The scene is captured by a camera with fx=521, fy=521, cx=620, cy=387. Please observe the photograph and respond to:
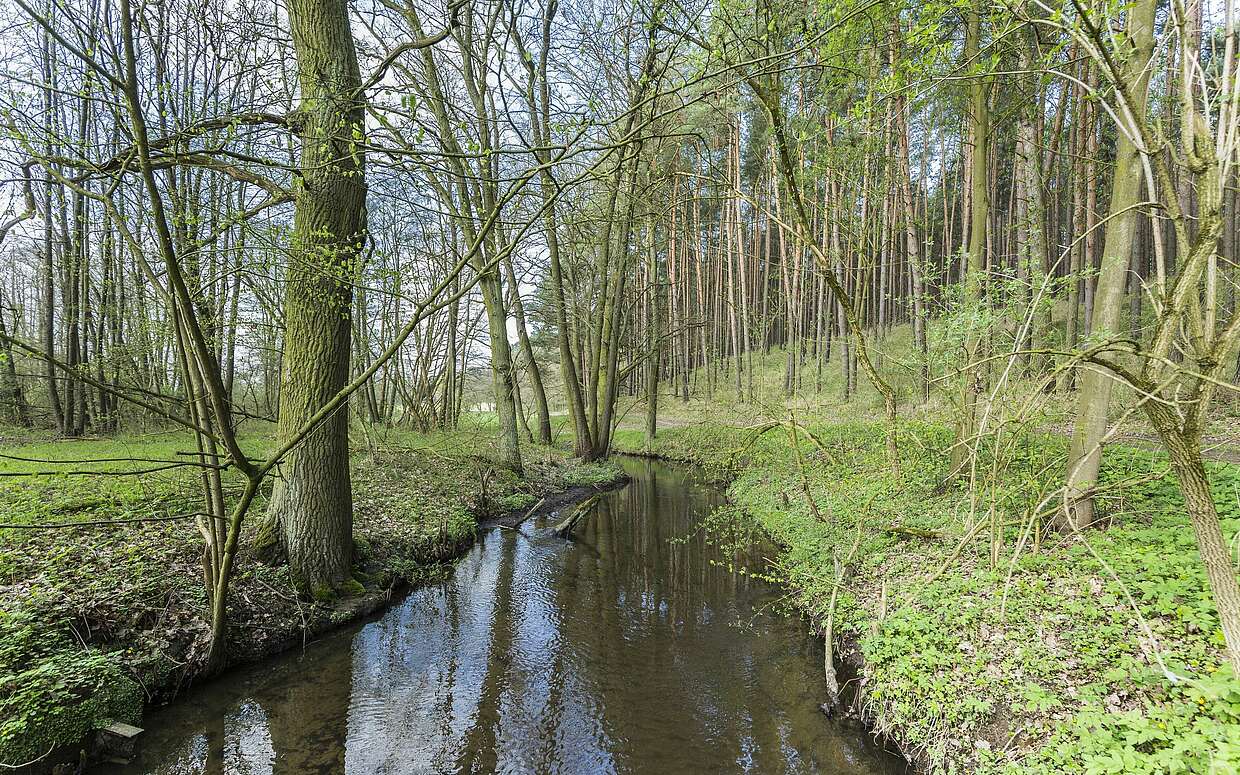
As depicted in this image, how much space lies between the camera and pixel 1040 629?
3.95m

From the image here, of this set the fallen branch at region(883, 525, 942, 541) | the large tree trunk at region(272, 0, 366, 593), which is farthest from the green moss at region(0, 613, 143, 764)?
the fallen branch at region(883, 525, 942, 541)

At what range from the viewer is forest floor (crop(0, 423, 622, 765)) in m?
3.59

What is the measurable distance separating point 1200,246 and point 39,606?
8.06 m

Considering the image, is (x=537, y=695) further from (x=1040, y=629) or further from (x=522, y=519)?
(x=522, y=519)

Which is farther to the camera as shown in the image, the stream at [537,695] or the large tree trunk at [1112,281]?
the large tree trunk at [1112,281]

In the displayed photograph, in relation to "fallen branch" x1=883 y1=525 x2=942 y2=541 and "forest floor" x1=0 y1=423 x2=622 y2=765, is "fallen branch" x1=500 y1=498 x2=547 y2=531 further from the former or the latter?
"fallen branch" x1=883 y1=525 x2=942 y2=541

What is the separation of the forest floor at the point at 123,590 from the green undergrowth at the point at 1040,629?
5158 mm

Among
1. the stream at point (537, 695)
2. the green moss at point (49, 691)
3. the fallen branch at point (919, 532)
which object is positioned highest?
the fallen branch at point (919, 532)

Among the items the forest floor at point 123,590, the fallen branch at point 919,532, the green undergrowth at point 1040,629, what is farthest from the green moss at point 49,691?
the fallen branch at point 919,532

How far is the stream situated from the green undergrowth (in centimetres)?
62

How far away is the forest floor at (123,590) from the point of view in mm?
3590

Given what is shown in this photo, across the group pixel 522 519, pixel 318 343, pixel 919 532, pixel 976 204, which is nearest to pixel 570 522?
pixel 522 519

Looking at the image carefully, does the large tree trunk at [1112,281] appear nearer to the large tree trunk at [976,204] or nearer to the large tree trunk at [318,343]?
the large tree trunk at [976,204]

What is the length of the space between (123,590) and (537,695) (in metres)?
3.73
